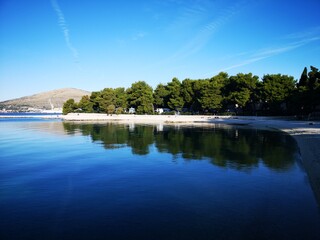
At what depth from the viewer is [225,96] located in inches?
2950

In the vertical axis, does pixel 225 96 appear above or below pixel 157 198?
above

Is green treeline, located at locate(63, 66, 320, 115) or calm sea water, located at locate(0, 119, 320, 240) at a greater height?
green treeline, located at locate(63, 66, 320, 115)

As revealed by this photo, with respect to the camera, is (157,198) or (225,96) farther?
(225,96)

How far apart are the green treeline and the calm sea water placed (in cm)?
4127

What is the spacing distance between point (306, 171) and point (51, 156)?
16805mm

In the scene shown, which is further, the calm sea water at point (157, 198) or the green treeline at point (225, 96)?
the green treeline at point (225, 96)

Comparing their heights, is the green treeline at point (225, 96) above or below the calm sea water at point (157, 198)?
above

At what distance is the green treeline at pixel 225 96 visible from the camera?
55181mm

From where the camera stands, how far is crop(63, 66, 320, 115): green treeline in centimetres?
5518

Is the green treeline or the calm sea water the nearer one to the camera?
the calm sea water

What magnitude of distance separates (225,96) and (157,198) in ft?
223

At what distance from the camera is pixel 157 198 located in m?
10.4

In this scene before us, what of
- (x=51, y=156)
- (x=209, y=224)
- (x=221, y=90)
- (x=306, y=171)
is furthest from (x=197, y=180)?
(x=221, y=90)

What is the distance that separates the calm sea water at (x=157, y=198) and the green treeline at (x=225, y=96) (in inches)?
1625
